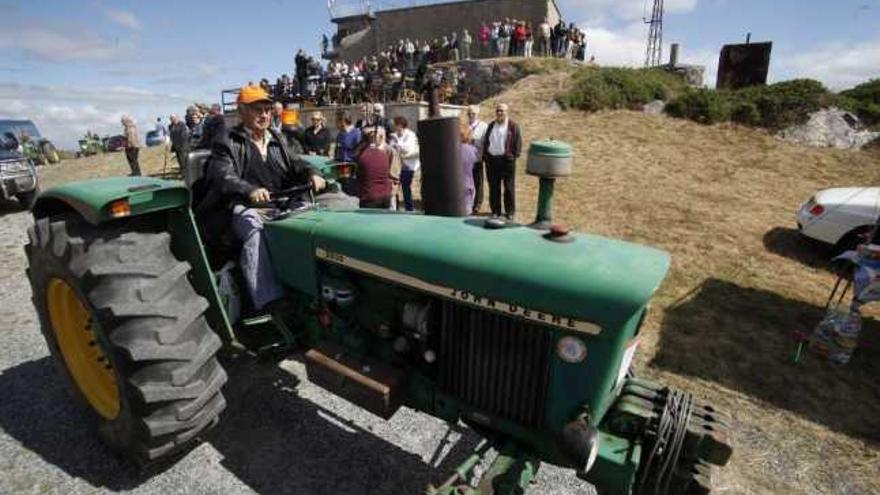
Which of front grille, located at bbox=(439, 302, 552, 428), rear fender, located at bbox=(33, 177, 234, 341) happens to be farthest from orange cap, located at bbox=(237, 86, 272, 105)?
front grille, located at bbox=(439, 302, 552, 428)

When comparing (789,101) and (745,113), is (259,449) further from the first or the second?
(789,101)

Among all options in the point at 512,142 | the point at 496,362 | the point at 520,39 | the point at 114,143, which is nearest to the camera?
the point at 496,362

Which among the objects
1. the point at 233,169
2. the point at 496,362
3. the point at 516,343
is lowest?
the point at 496,362

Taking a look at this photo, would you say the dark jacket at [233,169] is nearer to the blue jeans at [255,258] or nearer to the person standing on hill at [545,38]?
the blue jeans at [255,258]

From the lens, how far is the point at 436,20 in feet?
107

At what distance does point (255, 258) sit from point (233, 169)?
59 centimetres

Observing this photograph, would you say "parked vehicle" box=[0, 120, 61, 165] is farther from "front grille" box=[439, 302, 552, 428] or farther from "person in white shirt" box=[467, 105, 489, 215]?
"front grille" box=[439, 302, 552, 428]

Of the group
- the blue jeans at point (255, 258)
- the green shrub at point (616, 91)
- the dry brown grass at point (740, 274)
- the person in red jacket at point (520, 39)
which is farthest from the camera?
the person in red jacket at point (520, 39)

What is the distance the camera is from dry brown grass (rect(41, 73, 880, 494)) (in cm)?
336

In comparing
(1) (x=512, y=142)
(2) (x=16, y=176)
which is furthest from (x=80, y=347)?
(2) (x=16, y=176)

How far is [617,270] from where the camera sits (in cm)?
195

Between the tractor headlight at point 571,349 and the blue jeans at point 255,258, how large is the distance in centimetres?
180

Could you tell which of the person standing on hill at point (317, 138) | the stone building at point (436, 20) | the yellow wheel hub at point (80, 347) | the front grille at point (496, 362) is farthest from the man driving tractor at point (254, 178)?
the stone building at point (436, 20)

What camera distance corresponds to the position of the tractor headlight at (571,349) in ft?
6.56
